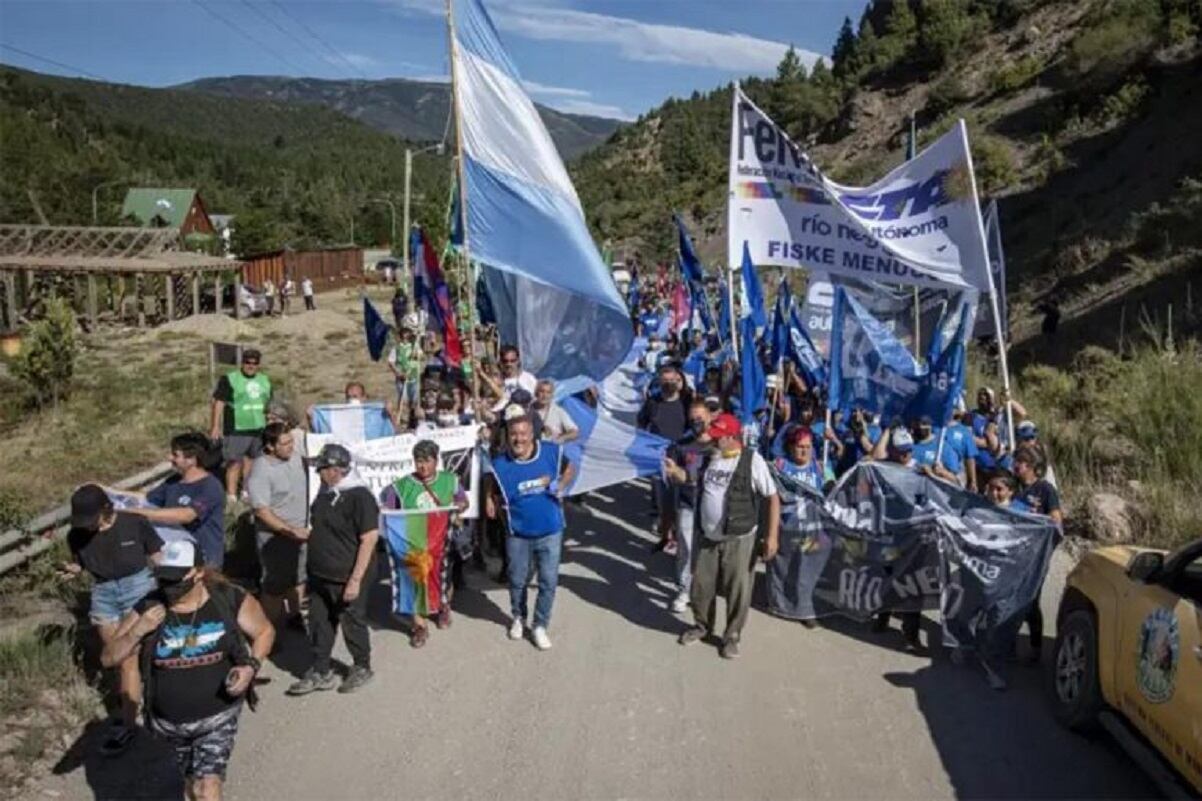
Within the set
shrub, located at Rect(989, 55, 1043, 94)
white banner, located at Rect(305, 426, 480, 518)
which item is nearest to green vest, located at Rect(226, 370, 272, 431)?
white banner, located at Rect(305, 426, 480, 518)

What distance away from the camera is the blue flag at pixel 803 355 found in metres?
9.84

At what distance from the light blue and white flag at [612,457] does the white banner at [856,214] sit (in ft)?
6.39

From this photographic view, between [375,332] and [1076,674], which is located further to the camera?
[375,332]

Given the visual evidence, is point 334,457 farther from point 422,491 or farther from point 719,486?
point 719,486

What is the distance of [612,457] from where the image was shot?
864 cm

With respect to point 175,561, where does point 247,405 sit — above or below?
below

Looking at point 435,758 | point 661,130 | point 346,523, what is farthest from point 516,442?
point 661,130

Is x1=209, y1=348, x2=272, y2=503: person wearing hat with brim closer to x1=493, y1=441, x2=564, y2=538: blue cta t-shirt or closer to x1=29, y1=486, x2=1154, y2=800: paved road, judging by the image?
x1=29, y1=486, x2=1154, y2=800: paved road

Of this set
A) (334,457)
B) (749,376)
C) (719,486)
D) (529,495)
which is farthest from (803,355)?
(334,457)

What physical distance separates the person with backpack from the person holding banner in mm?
2626

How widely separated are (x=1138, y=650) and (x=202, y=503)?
5.49m

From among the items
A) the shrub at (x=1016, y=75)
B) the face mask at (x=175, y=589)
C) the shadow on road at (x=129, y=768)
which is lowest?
the shadow on road at (x=129, y=768)

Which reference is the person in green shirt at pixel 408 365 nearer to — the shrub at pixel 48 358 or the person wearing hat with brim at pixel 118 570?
the person wearing hat with brim at pixel 118 570

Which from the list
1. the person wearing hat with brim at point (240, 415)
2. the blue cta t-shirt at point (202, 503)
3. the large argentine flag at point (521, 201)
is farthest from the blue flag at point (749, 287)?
the blue cta t-shirt at point (202, 503)
